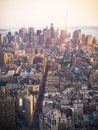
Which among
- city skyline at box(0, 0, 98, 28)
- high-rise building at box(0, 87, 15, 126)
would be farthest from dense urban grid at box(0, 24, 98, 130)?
city skyline at box(0, 0, 98, 28)

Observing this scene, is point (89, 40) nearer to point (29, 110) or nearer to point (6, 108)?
point (29, 110)

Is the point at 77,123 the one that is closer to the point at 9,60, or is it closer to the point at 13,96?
the point at 13,96

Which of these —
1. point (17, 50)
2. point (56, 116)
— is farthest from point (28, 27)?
point (56, 116)

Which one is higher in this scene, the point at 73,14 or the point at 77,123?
the point at 73,14

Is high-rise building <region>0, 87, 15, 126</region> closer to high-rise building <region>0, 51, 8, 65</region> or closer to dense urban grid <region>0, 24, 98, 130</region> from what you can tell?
dense urban grid <region>0, 24, 98, 130</region>

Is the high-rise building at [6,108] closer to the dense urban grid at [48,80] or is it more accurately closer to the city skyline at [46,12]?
the dense urban grid at [48,80]

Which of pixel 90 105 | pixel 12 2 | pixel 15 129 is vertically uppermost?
pixel 12 2

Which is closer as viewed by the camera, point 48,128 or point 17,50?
point 48,128
